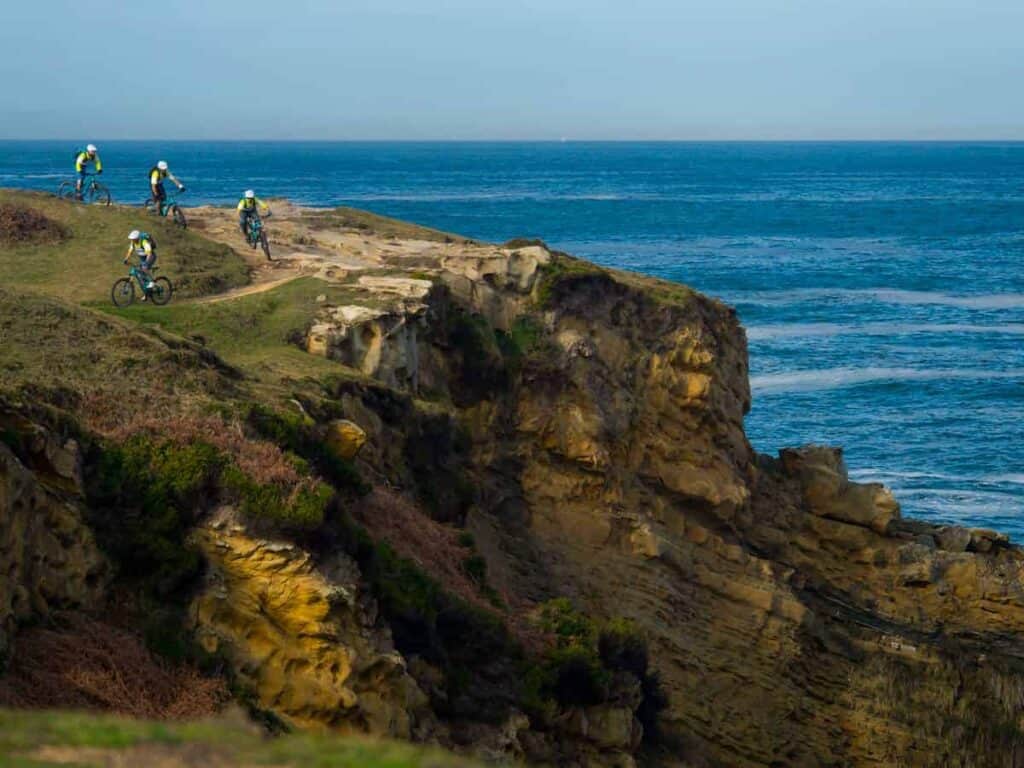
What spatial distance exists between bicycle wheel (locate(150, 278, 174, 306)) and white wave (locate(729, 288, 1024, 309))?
39882 mm

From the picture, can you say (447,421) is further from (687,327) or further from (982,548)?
(982,548)

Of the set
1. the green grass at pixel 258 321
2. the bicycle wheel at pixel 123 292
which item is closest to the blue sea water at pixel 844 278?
the green grass at pixel 258 321

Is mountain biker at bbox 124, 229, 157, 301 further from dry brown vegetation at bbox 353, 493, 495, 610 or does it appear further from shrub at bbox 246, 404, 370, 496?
shrub at bbox 246, 404, 370, 496

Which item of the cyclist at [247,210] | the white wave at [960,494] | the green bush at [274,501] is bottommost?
the white wave at [960,494]

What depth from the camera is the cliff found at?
14969 millimetres

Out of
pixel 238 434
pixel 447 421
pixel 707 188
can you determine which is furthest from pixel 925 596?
pixel 707 188

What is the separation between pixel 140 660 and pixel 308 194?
102466 mm

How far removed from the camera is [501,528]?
25531 mm

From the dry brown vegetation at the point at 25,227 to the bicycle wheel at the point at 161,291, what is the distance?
4855 mm

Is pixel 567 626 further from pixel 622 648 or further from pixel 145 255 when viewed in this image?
pixel 145 255

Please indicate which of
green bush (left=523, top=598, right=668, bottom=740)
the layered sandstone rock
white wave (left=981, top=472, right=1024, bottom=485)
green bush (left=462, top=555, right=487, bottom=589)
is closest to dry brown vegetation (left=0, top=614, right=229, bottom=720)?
the layered sandstone rock

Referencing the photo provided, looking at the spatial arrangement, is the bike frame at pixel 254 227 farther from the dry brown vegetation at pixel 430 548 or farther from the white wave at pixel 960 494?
the white wave at pixel 960 494

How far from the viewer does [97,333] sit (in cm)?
1983

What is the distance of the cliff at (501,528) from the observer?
15.0 metres
